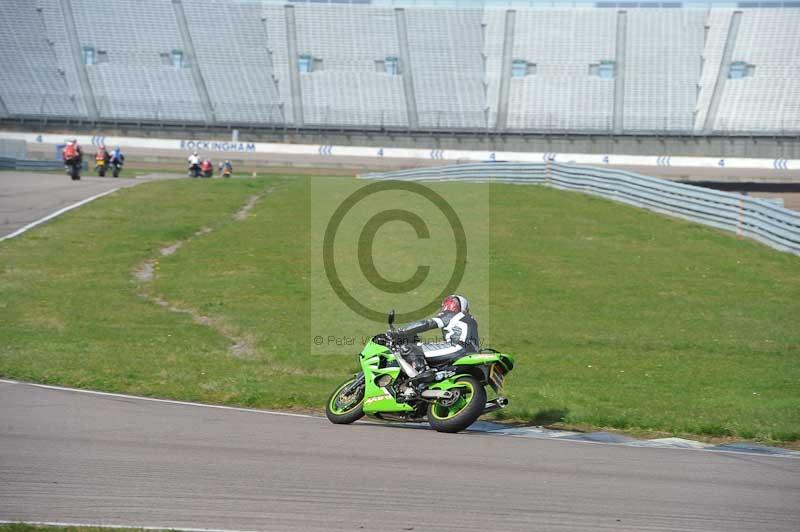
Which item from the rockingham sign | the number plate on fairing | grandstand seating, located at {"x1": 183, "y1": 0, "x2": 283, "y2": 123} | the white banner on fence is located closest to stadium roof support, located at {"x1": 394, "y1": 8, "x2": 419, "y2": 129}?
the white banner on fence

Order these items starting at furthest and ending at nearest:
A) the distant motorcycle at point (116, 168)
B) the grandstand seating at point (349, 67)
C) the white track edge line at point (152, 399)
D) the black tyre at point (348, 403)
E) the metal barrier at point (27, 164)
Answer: the grandstand seating at point (349, 67)
the metal barrier at point (27, 164)
the distant motorcycle at point (116, 168)
the white track edge line at point (152, 399)
the black tyre at point (348, 403)

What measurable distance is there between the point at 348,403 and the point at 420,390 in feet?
3.05

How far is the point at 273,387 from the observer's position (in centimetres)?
1305

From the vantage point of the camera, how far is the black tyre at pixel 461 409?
10398mm

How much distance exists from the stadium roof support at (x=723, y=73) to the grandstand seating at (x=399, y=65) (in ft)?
0.30

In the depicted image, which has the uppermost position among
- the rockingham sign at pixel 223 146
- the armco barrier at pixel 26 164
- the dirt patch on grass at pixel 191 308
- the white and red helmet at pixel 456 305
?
the rockingham sign at pixel 223 146

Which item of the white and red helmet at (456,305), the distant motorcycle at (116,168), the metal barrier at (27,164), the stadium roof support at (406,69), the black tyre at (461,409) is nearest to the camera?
the black tyre at (461,409)

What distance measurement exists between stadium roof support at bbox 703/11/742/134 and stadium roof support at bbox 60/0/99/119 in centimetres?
4005

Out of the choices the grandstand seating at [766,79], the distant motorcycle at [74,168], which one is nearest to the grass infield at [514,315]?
the distant motorcycle at [74,168]

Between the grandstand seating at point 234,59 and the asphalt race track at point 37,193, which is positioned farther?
the grandstand seating at point 234,59

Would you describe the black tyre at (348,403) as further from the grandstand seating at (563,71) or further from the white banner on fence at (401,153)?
the grandstand seating at (563,71)

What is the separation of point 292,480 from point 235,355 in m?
7.47

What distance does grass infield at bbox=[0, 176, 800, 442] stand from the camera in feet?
42.2

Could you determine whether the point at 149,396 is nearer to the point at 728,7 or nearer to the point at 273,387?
the point at 273,387
